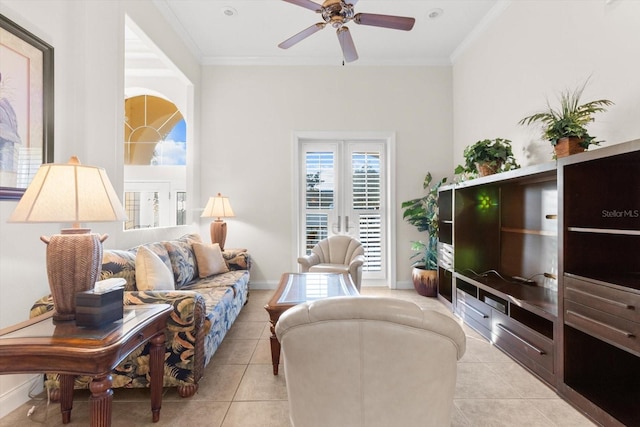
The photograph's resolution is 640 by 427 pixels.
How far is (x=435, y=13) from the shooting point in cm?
363

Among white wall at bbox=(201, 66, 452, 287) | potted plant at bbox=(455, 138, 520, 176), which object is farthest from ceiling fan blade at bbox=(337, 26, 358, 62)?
white wall at bbox=(201, 66, 452, 287)

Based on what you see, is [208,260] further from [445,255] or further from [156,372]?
[445,255]

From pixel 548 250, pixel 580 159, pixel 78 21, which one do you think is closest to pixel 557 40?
pixel 580 159

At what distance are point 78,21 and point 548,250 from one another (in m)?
4.23

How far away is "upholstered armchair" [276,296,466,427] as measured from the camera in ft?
3.22

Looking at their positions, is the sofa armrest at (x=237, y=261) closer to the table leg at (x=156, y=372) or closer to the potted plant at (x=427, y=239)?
the table leg at (x=156, y=372)

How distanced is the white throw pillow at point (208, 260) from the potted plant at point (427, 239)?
267cm

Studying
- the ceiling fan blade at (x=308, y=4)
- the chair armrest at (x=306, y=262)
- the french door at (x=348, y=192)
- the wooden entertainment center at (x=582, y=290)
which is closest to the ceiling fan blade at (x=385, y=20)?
the ceiling fan blade at (x=308, y=4)

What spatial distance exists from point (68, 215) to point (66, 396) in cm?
111

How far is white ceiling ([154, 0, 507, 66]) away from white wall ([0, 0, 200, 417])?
2.61 feet

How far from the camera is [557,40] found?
2664 millimetres

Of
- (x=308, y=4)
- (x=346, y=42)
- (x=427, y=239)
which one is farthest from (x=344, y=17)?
(x=427, y=239)

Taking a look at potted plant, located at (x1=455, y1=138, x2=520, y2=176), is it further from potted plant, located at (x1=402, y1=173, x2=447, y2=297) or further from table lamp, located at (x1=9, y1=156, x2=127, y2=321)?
table lamp, located at (x1=9, y1=156, x2=127, y2=321)

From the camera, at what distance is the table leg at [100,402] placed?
125 cm
